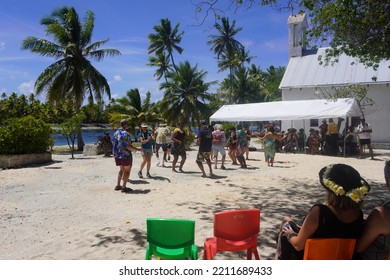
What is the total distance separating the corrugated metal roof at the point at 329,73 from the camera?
2350 cm

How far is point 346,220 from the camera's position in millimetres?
2398

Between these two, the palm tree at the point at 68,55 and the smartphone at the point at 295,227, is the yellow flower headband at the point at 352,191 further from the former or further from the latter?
the palm tree at the point at 68,55

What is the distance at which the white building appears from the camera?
23062mm

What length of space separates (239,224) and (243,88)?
1559 inches

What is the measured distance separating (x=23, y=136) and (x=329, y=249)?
11925mm

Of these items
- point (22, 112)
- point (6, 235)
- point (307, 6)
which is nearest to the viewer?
point (6, 235)

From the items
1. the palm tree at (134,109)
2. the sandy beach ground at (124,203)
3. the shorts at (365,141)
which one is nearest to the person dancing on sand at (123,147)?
the sandy beach ground at (124,203)

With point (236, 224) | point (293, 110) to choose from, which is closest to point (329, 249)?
point (236, 224)

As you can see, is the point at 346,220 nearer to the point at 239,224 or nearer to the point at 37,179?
the point at 239,224

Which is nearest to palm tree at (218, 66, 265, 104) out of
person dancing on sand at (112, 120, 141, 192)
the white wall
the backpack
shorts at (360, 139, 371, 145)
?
the white wall

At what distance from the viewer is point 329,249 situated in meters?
2.43

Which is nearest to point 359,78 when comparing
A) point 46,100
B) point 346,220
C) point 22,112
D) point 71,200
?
point 46,100

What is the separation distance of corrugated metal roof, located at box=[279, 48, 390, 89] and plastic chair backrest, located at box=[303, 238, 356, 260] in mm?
22677

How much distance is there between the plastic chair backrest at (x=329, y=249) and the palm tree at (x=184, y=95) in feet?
93.0
